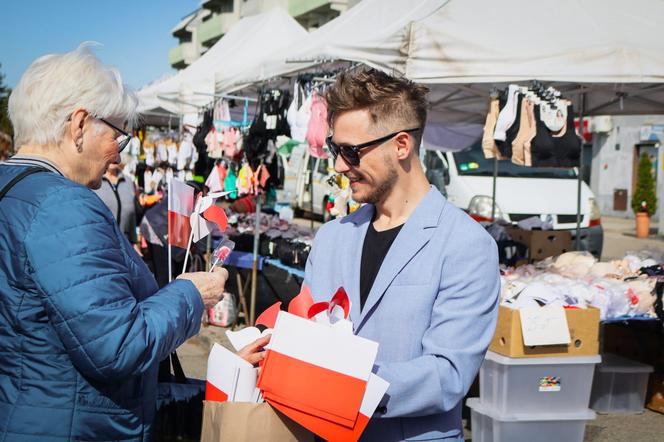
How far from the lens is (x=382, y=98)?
7.05 feet

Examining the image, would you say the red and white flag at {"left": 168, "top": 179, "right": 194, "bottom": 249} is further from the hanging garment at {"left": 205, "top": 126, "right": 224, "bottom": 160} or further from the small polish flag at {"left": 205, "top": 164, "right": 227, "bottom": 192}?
the hanging garment at {"left": 205, "top": 126, "right": 224, "bottom": 160}

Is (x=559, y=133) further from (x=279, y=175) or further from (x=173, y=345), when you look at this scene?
(x=173, y=345)

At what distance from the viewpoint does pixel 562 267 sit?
583 cm

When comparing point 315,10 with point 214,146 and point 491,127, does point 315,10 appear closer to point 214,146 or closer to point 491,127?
point 214,146

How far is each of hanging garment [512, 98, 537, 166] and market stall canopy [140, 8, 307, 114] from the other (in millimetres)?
4941

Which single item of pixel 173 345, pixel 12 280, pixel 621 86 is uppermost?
pixel 621 86

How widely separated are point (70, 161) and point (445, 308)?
109 centimetres

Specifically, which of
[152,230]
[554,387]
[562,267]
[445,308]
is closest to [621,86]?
[562,267]

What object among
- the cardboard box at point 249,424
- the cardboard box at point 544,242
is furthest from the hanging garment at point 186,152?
the cardboard box at point 249,424

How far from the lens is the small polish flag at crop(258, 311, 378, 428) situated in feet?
5.64

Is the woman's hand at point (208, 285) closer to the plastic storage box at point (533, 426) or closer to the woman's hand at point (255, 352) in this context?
the woman's hand at point (255, 352)

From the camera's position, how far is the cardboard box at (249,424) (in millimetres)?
1764

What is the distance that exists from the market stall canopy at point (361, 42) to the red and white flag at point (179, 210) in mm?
3079

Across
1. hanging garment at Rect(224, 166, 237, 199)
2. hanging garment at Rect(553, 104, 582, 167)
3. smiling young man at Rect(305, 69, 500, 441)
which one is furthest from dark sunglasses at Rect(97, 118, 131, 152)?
hanging garment at Rect(224, 166, 237, 199)
